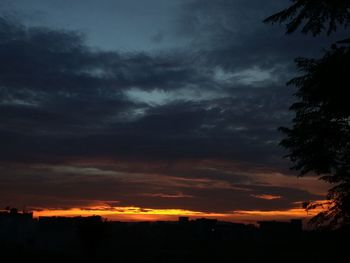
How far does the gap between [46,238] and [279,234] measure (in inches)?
2271

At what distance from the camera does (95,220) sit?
7206cm

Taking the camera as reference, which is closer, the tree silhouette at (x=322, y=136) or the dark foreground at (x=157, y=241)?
the tree silhouette at (x=322, y=136)

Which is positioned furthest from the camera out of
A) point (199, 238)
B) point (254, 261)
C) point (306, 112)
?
point (199, 238)

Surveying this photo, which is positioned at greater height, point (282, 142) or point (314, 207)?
point (282, 142)

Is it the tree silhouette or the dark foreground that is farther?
the dark foreground

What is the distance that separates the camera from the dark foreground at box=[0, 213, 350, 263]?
71250mm

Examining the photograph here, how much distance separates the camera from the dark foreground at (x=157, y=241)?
71.2 meters

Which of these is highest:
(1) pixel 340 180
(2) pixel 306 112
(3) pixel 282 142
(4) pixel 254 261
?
(2) pixel 306 112

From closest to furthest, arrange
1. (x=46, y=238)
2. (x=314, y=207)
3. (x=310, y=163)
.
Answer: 1. (x=310, y=163)
2. (x=314, y=207)
3. (x=46, y=238)

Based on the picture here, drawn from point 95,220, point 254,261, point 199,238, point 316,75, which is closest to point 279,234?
point 199,238

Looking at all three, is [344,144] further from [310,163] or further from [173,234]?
[173,234]

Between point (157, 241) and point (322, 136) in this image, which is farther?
point (157, 241)

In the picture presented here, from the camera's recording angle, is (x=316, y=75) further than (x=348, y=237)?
No

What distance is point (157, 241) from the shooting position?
122 m
